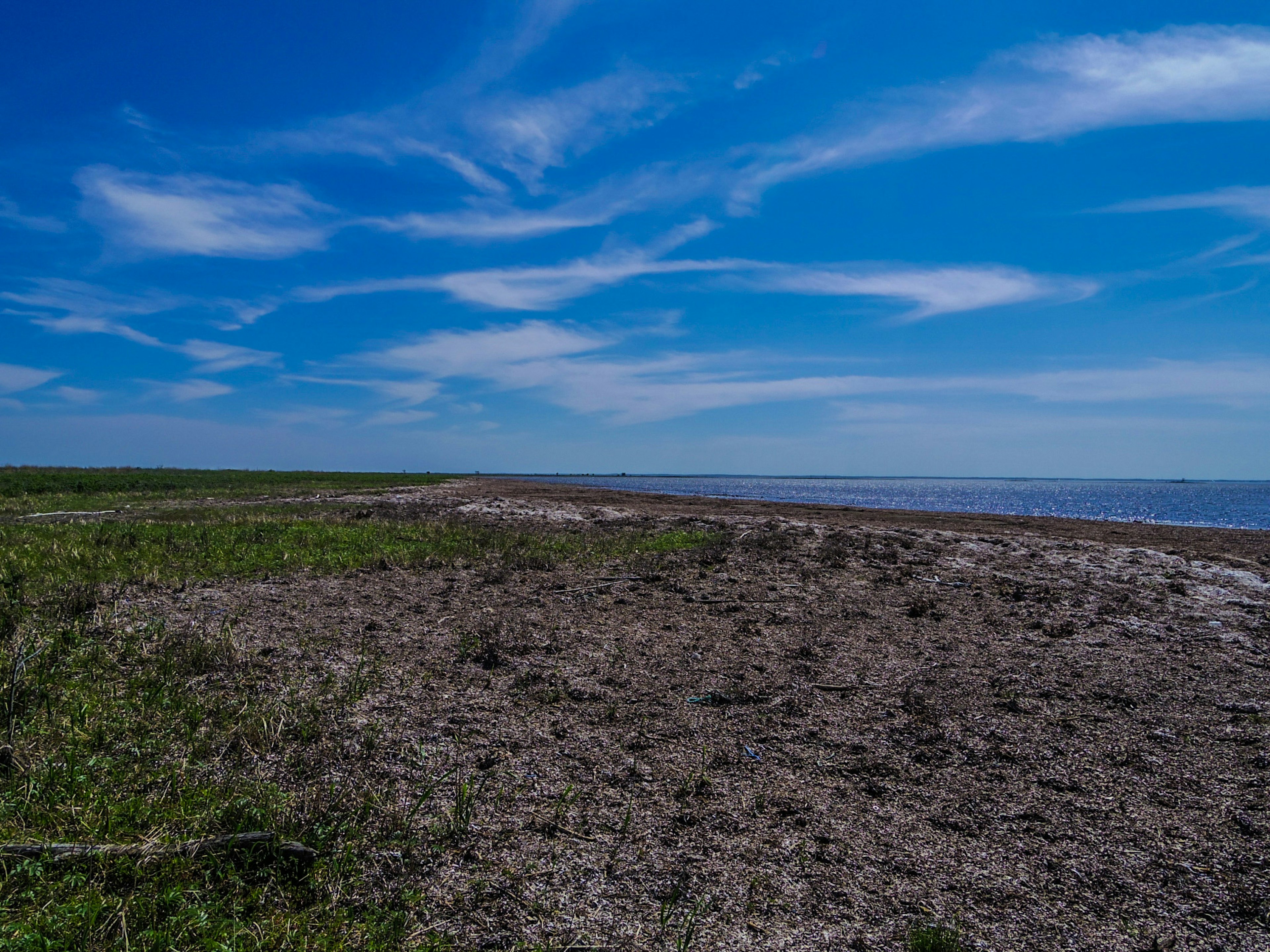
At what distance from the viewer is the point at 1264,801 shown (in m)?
5.37

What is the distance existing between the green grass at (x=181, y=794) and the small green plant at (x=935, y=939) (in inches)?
109

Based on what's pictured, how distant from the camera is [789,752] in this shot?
20.4 feet

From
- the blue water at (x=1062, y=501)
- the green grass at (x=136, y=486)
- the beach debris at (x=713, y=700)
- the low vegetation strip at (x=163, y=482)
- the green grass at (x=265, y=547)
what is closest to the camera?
the beach debris at (x=713, y=700)

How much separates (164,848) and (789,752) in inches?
199

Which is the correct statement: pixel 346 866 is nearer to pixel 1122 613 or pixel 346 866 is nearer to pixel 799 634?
pixel 799 634

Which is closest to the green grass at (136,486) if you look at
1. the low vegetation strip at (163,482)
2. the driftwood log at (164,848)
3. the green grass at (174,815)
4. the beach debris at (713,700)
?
the low vegetation strip at (163,482)

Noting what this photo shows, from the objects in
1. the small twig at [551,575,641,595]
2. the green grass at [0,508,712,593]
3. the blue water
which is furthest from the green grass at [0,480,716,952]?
the blue water

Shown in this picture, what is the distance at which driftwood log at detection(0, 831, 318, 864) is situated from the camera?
12.5 feet

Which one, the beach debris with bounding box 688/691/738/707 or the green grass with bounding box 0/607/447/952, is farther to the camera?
the beach debris with bounding box 688/691/738/707

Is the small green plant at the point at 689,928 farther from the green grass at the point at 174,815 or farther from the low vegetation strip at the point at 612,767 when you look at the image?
the green grass at the point at 174,815

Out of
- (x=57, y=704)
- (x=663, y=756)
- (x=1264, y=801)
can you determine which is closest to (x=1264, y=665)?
(x=1264, y=801)

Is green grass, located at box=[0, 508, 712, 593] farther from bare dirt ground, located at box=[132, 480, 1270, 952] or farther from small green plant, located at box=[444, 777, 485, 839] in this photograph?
small green plant, located at box=[444, 777, 485, 839]

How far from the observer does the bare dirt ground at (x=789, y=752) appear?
407 centimetres

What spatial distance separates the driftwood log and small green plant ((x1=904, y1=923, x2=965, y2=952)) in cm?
382
